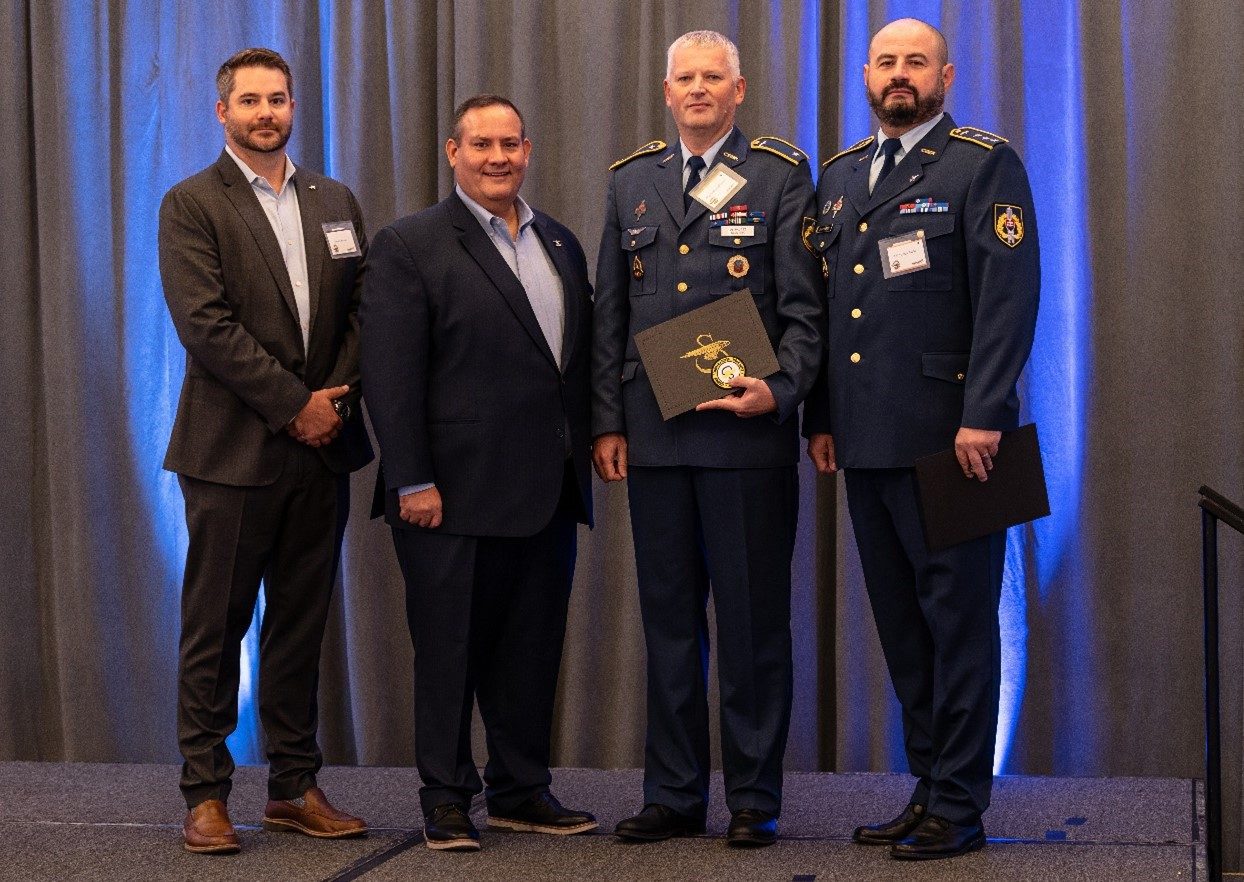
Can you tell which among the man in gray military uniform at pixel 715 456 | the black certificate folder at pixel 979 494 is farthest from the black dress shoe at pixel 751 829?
the black certificate folder at pixel 979 494

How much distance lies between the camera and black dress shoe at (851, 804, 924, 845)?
3.16 metres

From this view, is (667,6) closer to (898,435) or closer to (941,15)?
(941,15)

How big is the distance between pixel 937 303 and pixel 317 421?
139cm

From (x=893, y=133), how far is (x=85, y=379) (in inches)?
116

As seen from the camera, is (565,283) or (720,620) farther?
(565,283)

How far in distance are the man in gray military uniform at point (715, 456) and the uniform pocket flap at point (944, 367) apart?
0.24 metres

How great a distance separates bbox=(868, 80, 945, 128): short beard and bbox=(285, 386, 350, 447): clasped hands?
1.36 meters

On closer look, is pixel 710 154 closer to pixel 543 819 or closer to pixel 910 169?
pixel 910 169

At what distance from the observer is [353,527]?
467cm

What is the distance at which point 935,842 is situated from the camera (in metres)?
3.01

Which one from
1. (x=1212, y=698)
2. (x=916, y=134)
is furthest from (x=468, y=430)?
(x=1212, y=698)

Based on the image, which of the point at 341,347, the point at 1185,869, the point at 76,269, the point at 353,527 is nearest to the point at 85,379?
the point at 76,269

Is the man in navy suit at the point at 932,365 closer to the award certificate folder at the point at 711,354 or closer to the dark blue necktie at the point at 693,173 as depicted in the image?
the award certificate folder at the point at 711,354

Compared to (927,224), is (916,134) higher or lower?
higher
